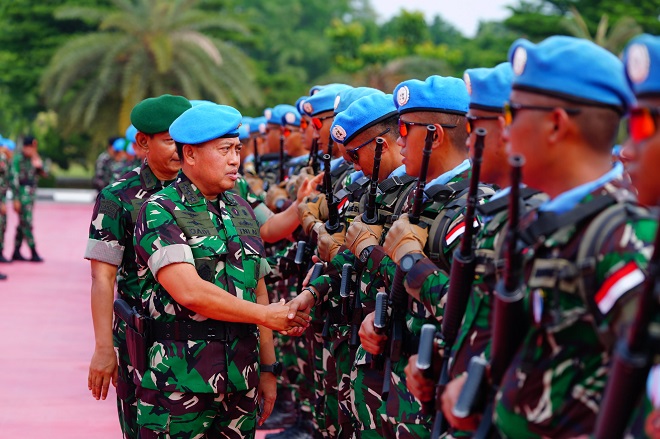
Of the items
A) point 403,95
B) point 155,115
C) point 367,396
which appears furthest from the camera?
point 155,115

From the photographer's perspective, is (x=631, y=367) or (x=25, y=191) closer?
(x=631, y=367)

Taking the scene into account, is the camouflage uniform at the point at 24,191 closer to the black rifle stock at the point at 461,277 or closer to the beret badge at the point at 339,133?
the beret badge at the point at 339,133

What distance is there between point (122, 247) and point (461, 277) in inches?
87.9

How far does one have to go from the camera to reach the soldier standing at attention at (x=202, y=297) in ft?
13.1

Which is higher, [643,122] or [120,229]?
[643,122]

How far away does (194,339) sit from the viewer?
4059 mm

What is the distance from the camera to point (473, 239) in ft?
10.3

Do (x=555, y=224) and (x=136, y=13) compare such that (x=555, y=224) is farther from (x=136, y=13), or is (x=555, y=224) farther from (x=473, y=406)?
(x=136, y=13)

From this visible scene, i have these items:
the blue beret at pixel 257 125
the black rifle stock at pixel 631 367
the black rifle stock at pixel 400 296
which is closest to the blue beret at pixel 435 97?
the black rifle stock at pixel 400 296

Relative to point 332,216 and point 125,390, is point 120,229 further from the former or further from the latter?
point 332,216

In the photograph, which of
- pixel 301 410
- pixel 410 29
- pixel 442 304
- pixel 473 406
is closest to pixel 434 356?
pixel 442 304

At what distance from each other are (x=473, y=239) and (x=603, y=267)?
3.24 feet

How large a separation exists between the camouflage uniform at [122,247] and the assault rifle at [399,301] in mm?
1344

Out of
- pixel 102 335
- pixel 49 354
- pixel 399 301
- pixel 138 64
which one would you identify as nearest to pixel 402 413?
pixel 399 301
